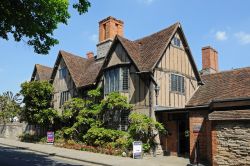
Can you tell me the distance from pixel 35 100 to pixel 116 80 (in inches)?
422

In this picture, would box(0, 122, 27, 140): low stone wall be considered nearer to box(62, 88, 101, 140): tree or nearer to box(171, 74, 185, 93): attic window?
box(62, 88, 101, 140): tree

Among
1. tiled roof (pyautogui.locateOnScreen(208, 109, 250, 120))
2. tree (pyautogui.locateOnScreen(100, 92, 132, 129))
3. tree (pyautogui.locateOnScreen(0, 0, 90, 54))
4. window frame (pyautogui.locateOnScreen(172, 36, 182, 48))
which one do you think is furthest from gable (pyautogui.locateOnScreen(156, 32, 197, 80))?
tree (pyautogui.locateOnScreen(0, 0, 90, 54))

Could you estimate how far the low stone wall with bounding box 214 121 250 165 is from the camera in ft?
47.0

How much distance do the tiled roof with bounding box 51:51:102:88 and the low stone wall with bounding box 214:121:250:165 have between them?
1484cm

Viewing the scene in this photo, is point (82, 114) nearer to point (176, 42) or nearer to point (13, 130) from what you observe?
point (176, 42)

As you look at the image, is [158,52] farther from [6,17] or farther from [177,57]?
[6,17]

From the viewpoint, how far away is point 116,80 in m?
25.0

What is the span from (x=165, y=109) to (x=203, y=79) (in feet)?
20.3

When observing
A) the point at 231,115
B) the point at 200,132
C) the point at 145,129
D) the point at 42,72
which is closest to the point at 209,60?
the point at 145,129

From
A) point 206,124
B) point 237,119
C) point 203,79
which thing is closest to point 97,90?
point 203,79

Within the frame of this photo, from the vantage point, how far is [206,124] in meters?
18.6

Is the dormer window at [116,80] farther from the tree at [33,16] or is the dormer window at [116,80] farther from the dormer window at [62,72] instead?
the tree at [33,16]

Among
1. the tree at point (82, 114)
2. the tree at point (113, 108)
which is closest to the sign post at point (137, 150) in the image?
the tree at point (113, 108)

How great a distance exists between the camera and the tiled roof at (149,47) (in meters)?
23.5
